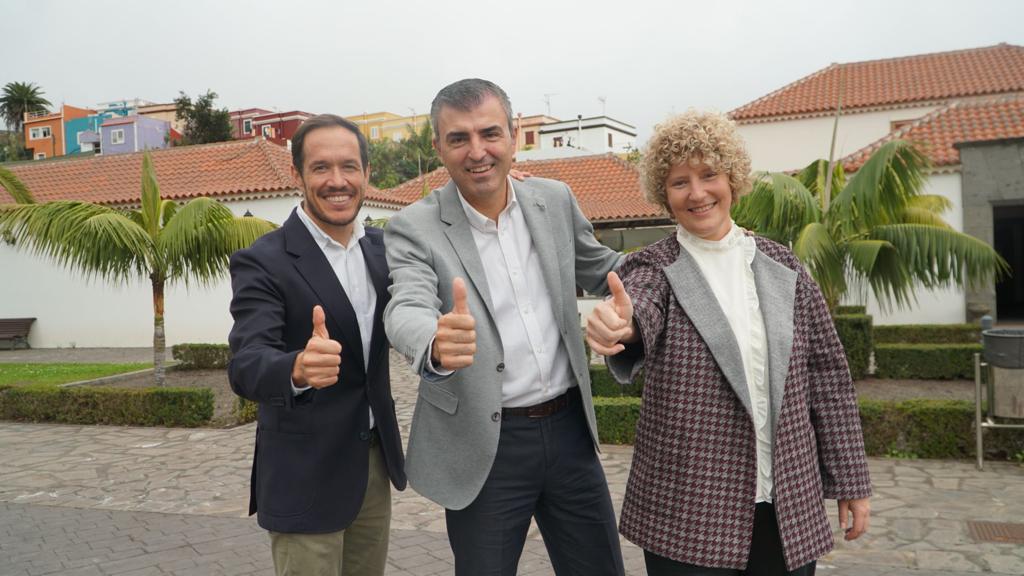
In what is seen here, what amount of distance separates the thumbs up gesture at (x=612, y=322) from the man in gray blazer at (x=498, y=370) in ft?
1.51

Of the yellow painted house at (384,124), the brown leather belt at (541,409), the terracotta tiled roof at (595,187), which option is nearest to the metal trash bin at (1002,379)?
the brown leather belt at (541,409)

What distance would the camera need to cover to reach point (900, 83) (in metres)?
24.5

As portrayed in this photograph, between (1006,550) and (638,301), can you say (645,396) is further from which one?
(1006,550)

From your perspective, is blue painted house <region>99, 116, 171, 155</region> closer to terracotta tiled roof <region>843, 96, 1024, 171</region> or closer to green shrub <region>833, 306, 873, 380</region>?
terracotta tiled roof <region>843, 96, 1024, 171</region>

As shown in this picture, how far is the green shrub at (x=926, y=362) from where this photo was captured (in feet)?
40.4

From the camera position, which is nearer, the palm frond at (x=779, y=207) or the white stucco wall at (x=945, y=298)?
the palm frond at (x=779, y=207)

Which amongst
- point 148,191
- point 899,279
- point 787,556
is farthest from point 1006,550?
point 148,191

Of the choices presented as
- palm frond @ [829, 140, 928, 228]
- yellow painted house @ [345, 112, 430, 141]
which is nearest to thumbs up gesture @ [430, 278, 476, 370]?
palm frond @ [829, 140, 928, 228]

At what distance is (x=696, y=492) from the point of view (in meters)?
2.28

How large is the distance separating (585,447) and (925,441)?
6074mm

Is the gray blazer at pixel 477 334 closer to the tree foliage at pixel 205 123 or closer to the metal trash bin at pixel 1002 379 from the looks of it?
the metal trash bin at pixel 1002 379

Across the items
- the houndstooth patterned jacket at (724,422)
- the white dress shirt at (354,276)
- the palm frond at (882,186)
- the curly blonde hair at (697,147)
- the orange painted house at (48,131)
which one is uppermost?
the orange painted house at (48,131)

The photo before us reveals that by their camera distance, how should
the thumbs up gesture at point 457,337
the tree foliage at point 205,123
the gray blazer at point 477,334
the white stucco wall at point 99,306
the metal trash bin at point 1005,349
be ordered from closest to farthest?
the thumbs up gesture at point 457,337 < the gray blazer at point 477,334 < the metal trash bin at point 1005,349 < the white stucco wall at point 99,306 < the tree foliage at point 205,123

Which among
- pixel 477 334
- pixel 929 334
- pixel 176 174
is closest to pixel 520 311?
pixel 477 334
